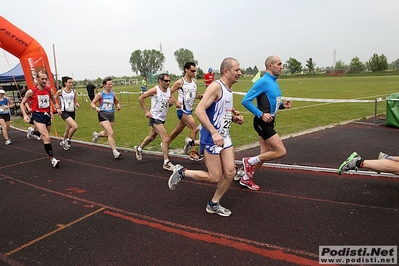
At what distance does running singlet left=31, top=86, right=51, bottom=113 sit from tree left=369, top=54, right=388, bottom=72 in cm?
9321

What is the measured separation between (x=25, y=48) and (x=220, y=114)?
1538cm

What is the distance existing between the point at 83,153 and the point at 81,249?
4.95 m

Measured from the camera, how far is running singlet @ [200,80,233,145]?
365 centimetres

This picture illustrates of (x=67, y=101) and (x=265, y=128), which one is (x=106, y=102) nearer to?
(x=67, y=101)

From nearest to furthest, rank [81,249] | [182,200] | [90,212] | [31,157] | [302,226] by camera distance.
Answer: [81,249] → [302,226] → [90,212] → [182,200] → [31,157]

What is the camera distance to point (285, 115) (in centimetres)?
1284

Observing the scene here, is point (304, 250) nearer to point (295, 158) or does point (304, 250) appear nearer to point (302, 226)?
point (302, 226)

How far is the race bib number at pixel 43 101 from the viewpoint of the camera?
6730mm

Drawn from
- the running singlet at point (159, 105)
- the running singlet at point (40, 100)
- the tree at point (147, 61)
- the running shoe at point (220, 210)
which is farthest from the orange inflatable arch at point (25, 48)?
the tree at point (147, 61)

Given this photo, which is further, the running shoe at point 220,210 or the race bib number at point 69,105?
the race bib number at point 69,105

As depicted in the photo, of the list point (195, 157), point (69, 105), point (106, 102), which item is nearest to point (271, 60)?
point (195, 157)

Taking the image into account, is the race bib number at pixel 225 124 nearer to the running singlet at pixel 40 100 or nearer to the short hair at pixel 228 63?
the short hair at pixel 228 63

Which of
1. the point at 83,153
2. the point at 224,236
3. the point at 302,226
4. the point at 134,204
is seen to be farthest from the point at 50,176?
the point at 302,226

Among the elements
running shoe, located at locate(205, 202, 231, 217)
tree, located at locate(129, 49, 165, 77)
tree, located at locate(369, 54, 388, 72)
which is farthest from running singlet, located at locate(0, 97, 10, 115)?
tree, located at locate(129, 49, 165, 77)
